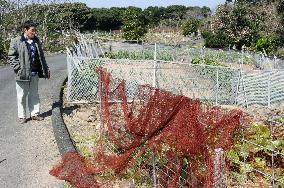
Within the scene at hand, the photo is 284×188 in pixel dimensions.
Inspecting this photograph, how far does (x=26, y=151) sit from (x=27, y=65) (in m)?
1.87

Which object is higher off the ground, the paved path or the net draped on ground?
the net draped on ground

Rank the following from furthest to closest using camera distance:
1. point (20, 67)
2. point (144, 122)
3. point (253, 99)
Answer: point (253, 99) < point (20, 67) < point (144, 122)

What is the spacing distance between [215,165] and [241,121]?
49.5 inches

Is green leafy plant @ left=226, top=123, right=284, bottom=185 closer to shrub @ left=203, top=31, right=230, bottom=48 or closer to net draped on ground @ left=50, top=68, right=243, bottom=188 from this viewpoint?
net draped on ground @ left=50, top=68, right=243, bottom=188

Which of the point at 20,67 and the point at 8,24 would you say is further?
the point at 8,24

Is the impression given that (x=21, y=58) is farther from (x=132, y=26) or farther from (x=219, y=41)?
(x=132, y=26)

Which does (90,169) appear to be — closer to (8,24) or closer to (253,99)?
(253,99)

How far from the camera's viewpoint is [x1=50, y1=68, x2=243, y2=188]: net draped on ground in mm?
4379

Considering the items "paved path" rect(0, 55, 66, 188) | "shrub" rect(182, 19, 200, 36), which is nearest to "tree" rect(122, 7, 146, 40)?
"shrub" rect(182, 19, 200, 36)

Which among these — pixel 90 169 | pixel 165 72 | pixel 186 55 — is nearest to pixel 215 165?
pixel 90 169

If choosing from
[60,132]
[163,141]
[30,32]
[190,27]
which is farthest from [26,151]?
[190,27]

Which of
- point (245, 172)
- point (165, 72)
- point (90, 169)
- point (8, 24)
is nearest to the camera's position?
point (245, 172)

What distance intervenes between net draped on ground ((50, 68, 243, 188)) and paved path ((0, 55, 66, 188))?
30cm

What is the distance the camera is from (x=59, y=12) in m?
32.8
